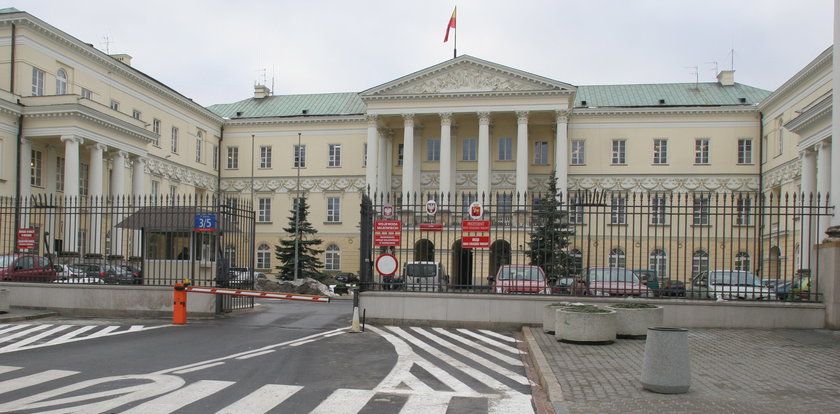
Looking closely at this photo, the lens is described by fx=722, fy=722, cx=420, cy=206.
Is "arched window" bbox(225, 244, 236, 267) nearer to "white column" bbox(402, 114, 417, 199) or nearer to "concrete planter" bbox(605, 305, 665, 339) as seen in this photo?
A: "concrete planter" bbox(605, 305, 665, 339)

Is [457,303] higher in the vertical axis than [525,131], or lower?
lower

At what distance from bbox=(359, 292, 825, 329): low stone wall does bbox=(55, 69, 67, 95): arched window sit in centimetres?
3432

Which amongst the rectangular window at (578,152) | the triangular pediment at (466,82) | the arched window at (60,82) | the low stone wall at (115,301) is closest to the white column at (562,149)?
the triangular pediment at (466,82)

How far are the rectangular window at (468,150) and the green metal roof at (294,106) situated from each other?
33.0ft

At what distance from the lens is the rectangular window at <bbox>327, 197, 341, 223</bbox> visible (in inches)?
2473

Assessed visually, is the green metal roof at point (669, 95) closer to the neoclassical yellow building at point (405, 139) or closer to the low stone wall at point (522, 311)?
the neoclassical yellow building at point (405, 139)

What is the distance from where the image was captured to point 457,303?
17656 mm

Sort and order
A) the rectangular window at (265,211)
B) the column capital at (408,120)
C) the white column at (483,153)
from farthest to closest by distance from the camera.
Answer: the rectangular window at (265,211)
the column capital at (408,120)
the white column at (483,153)

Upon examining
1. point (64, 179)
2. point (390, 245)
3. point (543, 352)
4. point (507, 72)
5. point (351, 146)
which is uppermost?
point (507, 72)

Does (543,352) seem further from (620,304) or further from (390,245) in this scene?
(390,245)

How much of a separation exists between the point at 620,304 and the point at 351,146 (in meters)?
48.6

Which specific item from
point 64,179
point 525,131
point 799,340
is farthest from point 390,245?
point 525,131

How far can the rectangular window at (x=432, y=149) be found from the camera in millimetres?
61022

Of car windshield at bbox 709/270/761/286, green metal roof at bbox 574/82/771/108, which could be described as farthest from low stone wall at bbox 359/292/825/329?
green metal roof at bbox 574/82/771/108
